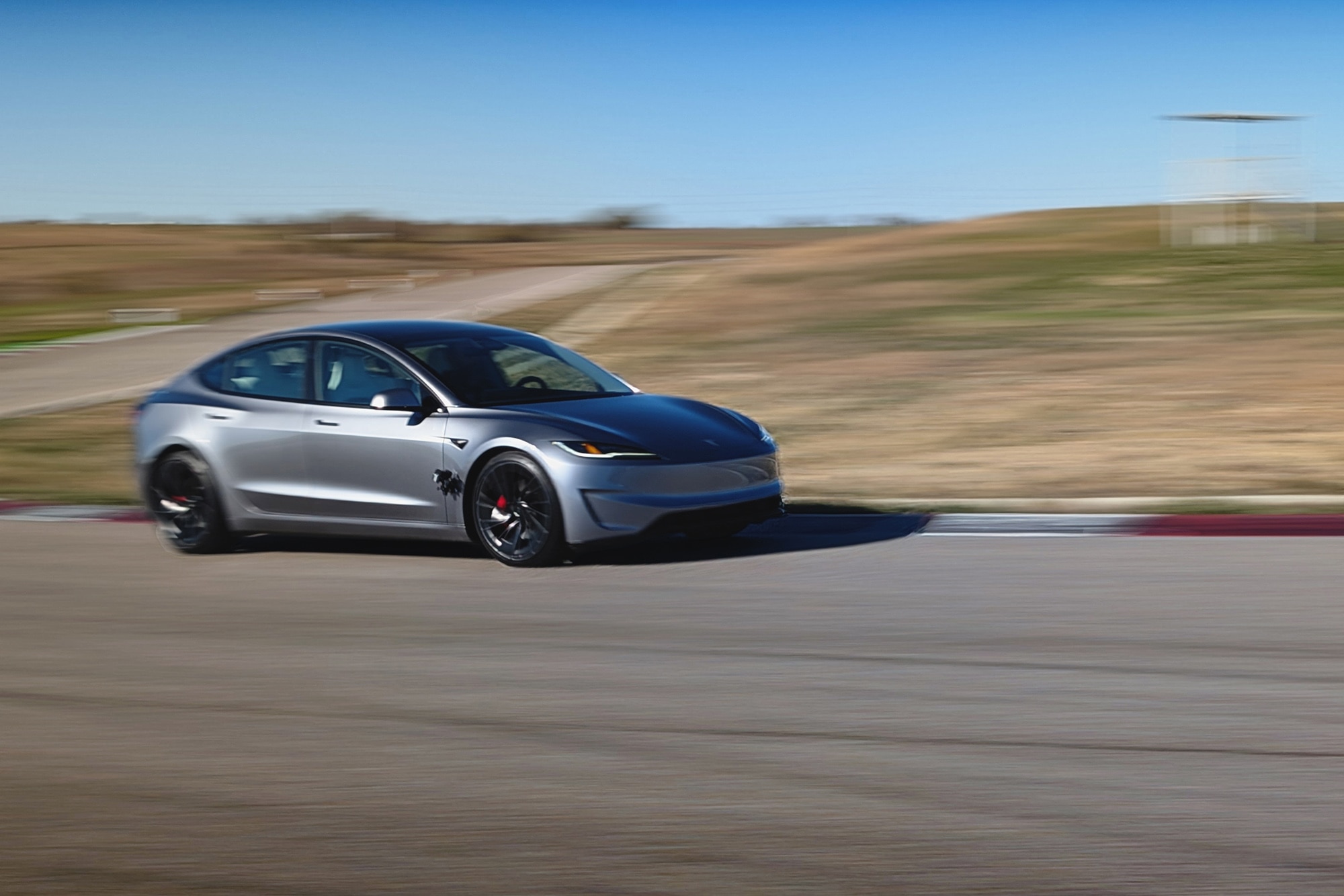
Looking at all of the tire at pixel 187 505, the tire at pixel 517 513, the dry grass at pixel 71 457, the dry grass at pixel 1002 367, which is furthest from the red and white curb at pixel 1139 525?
the dry grass at pixel 71 457

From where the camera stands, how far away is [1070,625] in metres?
7.71

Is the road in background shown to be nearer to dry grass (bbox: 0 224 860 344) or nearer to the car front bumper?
dry grass (bbox: 0 224 860 344)

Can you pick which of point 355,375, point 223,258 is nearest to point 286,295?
point 223,258

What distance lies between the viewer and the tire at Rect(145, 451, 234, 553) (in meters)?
10.8

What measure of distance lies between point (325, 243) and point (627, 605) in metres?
63.8

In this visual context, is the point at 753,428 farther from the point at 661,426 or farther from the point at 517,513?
the point at 517,513

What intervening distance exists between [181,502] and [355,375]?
1.40m

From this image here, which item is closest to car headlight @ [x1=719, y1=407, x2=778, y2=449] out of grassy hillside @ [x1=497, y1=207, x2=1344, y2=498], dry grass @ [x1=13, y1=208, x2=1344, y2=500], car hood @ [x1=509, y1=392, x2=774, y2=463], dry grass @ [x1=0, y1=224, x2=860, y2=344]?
car hood @ [x1=509, y1=392, x2=774, y2=463]

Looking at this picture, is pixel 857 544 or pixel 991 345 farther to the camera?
pixel 991 345

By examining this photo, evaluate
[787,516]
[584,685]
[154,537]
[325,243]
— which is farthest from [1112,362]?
[325,243]

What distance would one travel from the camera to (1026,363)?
20656mm

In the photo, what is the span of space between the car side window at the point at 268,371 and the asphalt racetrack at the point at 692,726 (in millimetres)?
1400

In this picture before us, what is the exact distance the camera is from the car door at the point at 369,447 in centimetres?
1004

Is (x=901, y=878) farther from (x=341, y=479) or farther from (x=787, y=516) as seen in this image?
(x=787, y=516)
